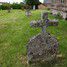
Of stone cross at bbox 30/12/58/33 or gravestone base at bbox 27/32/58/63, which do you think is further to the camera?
stone cross at bbox 30/12/58/33

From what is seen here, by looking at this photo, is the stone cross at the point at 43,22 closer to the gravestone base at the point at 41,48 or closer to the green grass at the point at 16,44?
the gravestone base at the point at 41,48

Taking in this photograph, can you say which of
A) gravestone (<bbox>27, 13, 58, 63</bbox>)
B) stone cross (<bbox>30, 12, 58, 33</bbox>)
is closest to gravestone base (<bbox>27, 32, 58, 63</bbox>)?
gravestone (<bbox>27, 13, 58, 63</bbox>)

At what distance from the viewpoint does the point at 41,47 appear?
10164 millimetres

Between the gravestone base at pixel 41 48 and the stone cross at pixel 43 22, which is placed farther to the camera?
the stone cross at pixel 43 22

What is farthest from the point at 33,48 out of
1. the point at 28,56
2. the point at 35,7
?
the point at 35,7

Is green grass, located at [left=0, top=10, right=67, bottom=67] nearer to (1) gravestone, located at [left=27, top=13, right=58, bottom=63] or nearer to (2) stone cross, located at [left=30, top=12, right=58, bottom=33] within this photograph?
(1) gravestone, located at [left=27, top=13, right=58, bottom=63]

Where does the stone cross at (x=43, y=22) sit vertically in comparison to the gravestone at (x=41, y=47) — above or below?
above

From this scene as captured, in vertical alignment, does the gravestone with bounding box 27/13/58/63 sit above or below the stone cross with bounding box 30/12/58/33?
below

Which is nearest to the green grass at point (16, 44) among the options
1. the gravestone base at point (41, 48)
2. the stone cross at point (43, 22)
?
the gravestone base at point (41, 48)

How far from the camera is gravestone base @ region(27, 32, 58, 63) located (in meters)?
10.1

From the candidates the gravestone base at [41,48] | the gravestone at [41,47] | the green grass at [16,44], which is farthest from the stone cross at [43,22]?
the green grass at [16,44]

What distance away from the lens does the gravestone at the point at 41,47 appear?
10062mm

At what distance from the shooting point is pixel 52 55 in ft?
33.7

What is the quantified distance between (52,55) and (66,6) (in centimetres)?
1360
